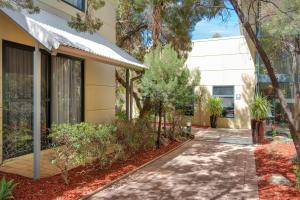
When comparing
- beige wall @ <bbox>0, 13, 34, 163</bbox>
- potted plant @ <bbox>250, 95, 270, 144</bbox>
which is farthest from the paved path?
beige wall @ <bbox>0, 13, 34, 163</bbox>

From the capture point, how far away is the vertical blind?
10.5 metres

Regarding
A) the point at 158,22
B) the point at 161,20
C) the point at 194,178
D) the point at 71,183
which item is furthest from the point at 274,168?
the point at 158,22

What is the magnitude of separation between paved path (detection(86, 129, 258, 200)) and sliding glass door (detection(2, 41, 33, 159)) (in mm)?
3171

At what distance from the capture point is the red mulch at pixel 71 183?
20.9 feet

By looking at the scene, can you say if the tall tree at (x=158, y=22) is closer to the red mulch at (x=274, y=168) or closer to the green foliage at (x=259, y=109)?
the green foliage at (x=259, y=109)

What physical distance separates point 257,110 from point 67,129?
1097cm

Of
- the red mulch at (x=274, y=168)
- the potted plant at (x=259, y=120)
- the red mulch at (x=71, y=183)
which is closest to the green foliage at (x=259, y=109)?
the potted plant at (x=259, y=120)

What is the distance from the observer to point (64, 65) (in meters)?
11.0

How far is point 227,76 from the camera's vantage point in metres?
21.3

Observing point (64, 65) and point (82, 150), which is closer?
point (82, 150)

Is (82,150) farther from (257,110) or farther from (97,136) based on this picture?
(257,110)

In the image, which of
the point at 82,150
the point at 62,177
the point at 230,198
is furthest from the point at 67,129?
the point at 230,198

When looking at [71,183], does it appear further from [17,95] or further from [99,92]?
[99,92]

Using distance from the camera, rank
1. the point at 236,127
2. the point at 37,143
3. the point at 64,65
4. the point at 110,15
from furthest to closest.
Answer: the point at 236,127 < the point at 110,15 < the point at 64,65 < the point at 37,143
